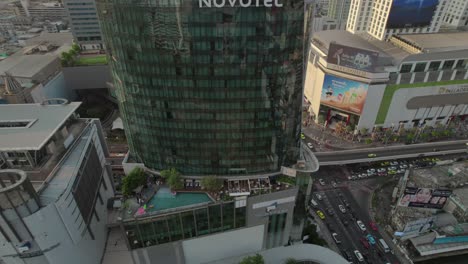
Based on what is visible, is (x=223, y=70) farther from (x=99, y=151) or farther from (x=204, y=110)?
(x=99, y=151)

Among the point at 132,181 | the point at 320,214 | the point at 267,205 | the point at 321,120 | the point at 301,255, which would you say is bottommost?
the point at 320,214

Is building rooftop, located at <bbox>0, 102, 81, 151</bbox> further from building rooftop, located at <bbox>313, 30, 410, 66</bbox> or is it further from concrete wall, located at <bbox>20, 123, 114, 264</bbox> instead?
building rooftop, located at <bbox>313, 30, 410, 66</bbox>

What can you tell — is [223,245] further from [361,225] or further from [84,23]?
[84,23]

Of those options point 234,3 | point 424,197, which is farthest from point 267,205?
point 424,197

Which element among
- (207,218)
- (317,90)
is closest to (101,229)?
(207,218)

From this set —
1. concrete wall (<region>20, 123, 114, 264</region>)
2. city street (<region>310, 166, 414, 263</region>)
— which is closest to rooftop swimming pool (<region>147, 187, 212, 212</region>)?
concrete wall (<region>20, 123, 114, 264</region>)

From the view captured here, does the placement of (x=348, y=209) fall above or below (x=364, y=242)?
above
